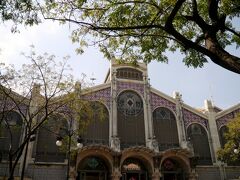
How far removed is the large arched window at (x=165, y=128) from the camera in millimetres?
26453

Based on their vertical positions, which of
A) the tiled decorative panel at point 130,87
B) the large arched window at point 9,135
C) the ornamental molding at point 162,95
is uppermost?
the tiled decorative panel at point 130,87

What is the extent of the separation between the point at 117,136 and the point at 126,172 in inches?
135

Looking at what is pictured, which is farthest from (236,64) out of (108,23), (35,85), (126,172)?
(126,172)

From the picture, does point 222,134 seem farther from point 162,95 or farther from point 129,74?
point 129,74

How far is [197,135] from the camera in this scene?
27984 mm

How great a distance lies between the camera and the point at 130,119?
86.8ft

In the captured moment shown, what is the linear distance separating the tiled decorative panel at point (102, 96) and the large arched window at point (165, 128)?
5138 millimetres

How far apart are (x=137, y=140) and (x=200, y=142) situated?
7.13 m

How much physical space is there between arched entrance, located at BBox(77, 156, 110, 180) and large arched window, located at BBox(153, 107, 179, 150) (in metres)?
5.98

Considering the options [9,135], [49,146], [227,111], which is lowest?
[49,146]

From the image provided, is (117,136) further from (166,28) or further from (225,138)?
(166,28)

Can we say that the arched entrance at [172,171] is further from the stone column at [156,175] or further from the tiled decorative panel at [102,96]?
the tiled decorative panel at [102,96]

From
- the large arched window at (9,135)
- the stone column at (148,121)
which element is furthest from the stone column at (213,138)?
the large arched window at (9,135)

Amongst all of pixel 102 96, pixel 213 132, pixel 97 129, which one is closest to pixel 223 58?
pixel 97 129
